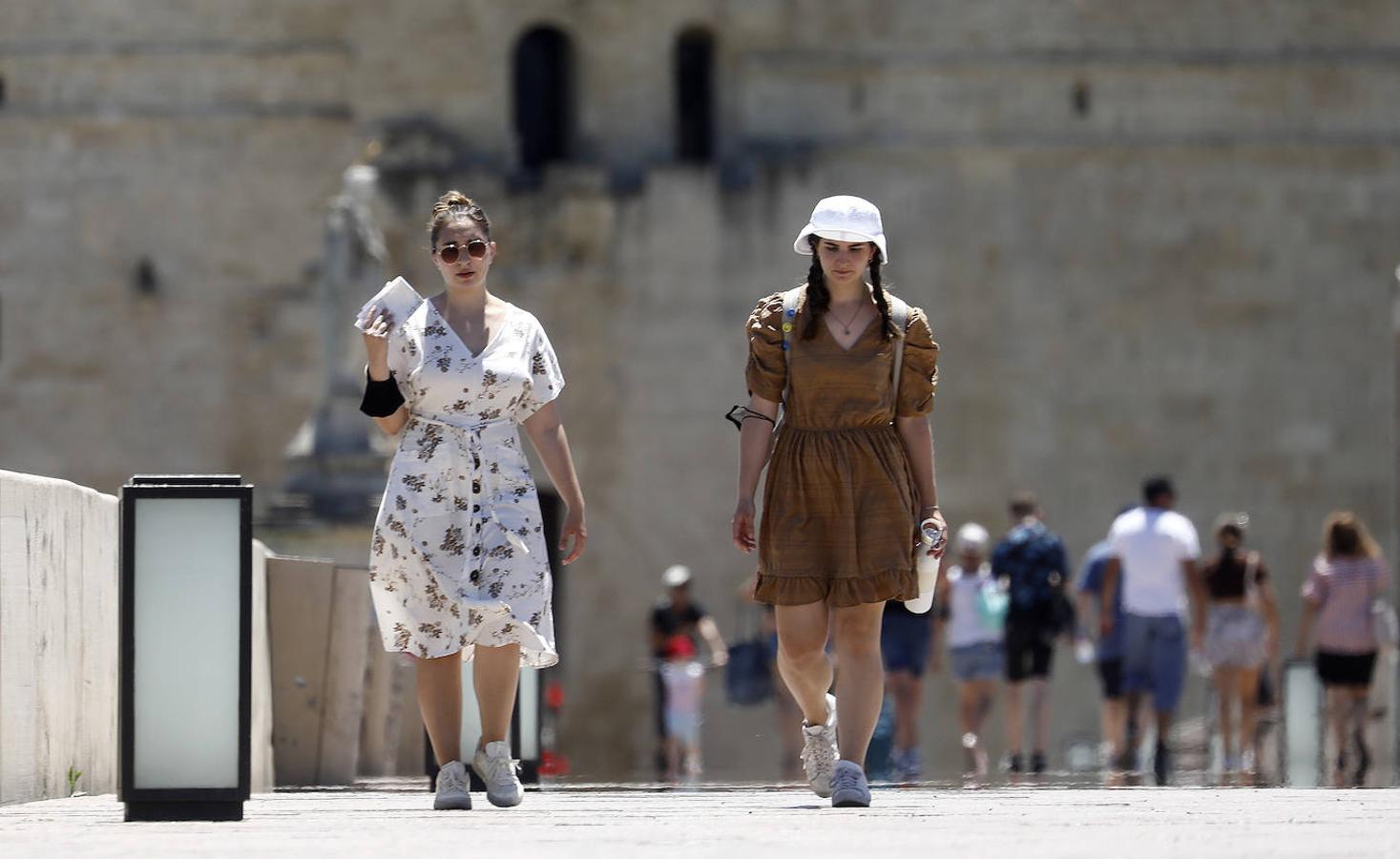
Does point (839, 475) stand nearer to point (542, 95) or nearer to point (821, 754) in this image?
point (821, 754)

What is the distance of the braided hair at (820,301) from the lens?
8.55 meters

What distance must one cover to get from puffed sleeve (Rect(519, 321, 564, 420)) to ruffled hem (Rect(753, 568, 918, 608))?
0.87m

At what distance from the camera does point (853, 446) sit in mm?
8492

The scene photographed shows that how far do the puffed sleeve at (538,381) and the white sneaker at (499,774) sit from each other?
105 centimetres

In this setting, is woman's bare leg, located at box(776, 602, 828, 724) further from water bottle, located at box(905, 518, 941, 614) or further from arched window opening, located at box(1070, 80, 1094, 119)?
arched window opening, located at box(1070, 80, 1094, 119)

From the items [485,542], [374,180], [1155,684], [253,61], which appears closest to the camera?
[485,542]

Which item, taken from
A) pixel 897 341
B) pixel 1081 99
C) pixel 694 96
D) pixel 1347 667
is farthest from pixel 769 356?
pixel 694 96

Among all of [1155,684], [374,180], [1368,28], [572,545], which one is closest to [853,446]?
[572,545]

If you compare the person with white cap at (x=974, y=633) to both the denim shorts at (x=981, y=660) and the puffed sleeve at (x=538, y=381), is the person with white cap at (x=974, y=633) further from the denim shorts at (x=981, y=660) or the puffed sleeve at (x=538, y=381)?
the puffed sleeve at (x=538, y=381)

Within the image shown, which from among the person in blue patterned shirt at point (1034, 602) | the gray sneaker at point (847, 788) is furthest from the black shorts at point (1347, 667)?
the gray sneaker at point (847, 788)

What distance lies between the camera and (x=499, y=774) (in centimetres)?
834

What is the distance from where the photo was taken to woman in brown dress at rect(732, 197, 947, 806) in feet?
27.6

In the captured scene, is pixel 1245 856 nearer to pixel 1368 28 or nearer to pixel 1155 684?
pixel 1155 684

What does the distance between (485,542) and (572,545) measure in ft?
1.04
